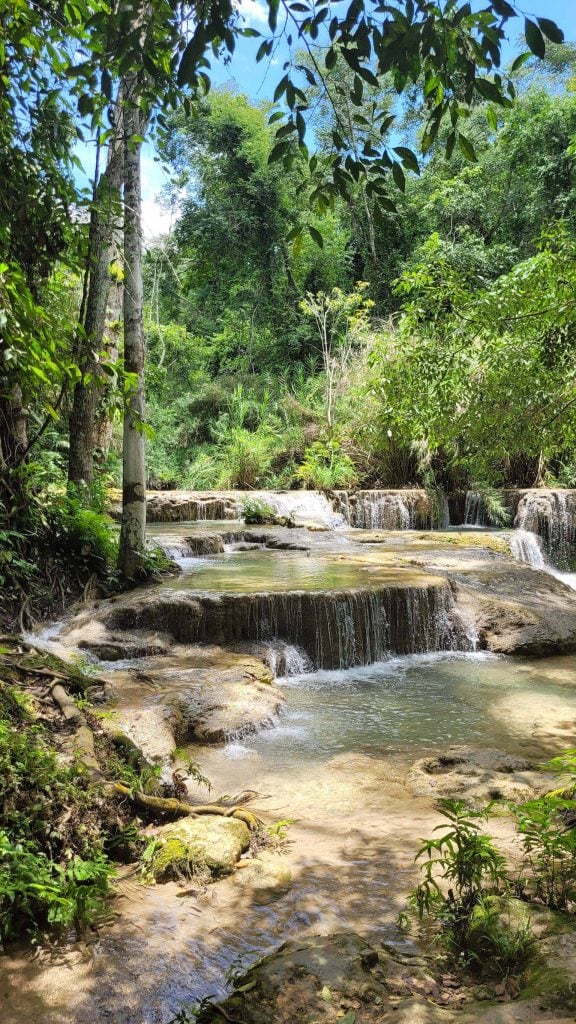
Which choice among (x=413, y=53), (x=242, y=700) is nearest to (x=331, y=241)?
(x=242, y=700)

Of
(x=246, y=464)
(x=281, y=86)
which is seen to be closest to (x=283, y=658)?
(x=281, y=86)

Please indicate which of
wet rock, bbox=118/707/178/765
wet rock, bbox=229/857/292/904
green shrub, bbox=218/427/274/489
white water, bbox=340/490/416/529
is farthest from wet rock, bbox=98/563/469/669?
green shrub, bbox=218/427/274/489

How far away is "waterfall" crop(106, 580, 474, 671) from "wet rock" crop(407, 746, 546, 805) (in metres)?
2.61

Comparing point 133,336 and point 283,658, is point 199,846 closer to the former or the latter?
point 283,658

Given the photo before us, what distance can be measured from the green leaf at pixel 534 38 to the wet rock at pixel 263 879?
9.66 ft

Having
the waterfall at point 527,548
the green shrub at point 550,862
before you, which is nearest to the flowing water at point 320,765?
the green shrub at point 550,862

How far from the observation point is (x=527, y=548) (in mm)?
11961

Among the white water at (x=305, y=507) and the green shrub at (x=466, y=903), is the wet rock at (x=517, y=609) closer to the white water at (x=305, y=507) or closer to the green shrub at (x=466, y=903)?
the white water at (x=305, y=507)

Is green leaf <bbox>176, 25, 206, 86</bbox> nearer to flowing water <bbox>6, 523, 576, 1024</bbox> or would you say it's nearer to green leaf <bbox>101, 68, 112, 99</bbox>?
green leaf <bbox>101, 68, 112, 99</bbox>

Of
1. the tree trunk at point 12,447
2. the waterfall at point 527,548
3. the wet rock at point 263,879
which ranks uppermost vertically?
the tree trunk at point 12,447

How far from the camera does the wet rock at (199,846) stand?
2.69 meters

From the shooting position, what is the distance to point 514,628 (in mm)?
7496

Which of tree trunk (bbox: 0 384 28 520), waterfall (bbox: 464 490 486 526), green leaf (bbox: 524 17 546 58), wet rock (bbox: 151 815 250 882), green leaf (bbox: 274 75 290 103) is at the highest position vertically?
green leaf (bbox: 274 75 290 103)

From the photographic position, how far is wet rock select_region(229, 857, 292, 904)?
269cm
